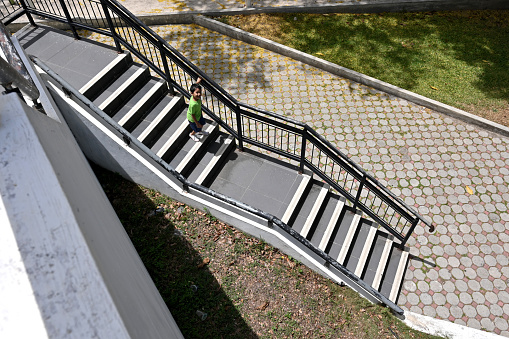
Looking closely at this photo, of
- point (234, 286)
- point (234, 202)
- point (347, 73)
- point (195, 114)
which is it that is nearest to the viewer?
point (234, 202)

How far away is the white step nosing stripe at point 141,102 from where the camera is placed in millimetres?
6777

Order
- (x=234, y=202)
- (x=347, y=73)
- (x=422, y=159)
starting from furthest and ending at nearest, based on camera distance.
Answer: (x=347, y=73) < (x=422, y=159) < (x=234, y=202)

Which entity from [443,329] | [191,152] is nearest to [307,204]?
[191,152]

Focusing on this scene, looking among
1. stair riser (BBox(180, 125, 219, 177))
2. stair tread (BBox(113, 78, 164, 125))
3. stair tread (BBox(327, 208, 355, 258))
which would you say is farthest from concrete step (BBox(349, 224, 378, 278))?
stair tread (BBox(113, 78, 164, 125))

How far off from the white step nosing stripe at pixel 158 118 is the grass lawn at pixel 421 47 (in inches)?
218

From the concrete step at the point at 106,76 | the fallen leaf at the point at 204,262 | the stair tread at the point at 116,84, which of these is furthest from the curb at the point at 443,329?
the concrete step at the point at 106,76

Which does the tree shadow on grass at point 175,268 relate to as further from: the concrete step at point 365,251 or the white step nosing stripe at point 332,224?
the concrete step at point 365,251

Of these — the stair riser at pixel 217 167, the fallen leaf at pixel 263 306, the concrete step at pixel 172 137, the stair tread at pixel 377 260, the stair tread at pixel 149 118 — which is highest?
the stair tread at pixel 149 118

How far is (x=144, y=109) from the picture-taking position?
285 inches

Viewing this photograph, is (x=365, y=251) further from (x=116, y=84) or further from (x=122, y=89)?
(x=116, y=84)

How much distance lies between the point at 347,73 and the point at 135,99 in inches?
248

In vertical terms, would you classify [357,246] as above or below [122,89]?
below

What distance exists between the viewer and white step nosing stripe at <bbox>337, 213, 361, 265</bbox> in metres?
6.94

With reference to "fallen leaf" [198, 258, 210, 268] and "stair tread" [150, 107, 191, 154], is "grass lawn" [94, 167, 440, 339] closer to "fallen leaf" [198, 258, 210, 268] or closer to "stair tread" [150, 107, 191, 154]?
"fallen leaf" [198, 258, 210, 268]
